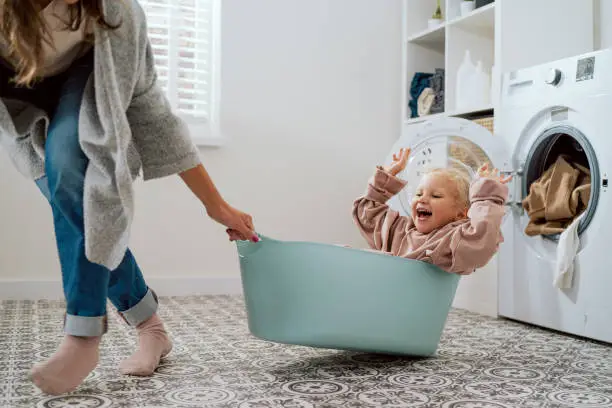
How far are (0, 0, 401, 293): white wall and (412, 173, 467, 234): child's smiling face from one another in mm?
1370

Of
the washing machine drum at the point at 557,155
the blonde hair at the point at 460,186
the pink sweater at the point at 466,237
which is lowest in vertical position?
the pink sweater at the point at 466,237

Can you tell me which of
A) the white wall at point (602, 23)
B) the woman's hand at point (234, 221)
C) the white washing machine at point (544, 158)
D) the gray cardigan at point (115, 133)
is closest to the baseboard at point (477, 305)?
the white washing machine at point (544, 158)

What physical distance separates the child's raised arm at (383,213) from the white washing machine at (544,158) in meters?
0.56

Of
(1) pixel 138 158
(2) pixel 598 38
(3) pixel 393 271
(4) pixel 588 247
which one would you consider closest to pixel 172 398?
(1) pixel 138 158

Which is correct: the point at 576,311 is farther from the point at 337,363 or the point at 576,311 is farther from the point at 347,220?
the point at 347,220

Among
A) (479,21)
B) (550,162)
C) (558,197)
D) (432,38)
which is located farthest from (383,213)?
(432,38)

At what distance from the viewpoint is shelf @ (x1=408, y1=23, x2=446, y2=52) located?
3.03 meters

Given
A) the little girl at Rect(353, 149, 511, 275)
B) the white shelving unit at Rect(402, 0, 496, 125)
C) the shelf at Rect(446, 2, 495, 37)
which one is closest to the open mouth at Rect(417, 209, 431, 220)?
the little girl at Rect(353, 149, 511, 275)

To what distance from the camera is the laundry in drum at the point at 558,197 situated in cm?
208

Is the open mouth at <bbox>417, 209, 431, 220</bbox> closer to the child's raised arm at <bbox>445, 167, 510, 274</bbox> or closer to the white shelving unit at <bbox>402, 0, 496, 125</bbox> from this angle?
the child's raised arm at <bbox>445, 167, 510, 274</bbox>

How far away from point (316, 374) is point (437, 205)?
1.84 feet

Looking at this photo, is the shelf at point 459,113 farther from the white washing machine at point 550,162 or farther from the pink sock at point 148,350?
the pink sock at point 148,350

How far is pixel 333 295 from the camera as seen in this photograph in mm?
1465

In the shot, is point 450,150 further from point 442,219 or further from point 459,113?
point 442,219
